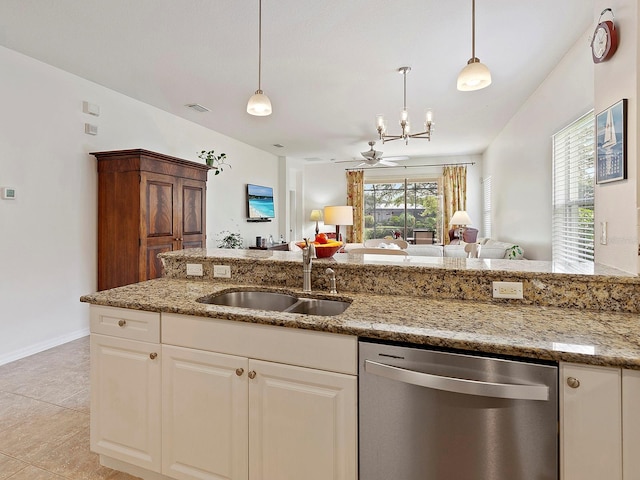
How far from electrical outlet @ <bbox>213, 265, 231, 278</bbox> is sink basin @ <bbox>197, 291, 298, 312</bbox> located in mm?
198

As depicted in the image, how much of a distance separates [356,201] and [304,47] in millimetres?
5789

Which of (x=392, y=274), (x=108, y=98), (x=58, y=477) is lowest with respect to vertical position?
(x=58, y=477)

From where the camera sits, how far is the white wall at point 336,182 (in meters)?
7.95

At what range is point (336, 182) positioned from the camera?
29.2ft

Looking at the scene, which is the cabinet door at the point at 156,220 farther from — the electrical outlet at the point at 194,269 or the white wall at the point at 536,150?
the white wall at the point at 536,150

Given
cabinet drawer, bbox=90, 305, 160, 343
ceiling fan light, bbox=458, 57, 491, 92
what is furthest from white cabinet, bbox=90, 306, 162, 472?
ceiling fan light, bbox=458, 57, 491, 92

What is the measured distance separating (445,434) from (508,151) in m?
5.19

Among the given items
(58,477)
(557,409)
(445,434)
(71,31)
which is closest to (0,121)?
(71,31)

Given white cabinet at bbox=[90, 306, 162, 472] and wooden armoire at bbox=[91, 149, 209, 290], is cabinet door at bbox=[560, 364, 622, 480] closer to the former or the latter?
white cabinet at bbox=[90, 306, 162, 472]

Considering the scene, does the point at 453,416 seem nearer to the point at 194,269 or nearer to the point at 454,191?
the point at 194,269

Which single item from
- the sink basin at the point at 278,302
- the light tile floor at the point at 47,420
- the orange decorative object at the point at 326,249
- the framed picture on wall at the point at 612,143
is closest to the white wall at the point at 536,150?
the framed picture on wall at the point at 612,143

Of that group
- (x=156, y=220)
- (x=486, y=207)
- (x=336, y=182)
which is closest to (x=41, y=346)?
(x=156, y=220)

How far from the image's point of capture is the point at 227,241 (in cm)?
588

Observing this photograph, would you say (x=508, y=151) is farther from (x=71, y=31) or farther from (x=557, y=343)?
(x=71, y=31)
